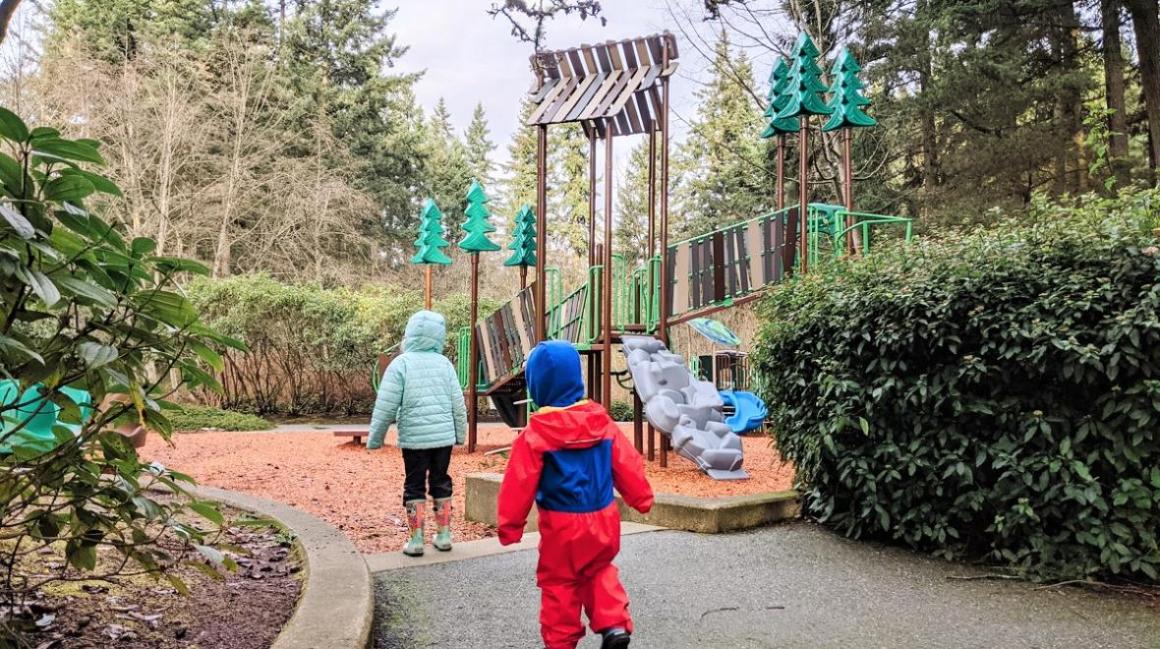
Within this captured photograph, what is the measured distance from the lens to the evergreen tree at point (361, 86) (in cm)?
2845

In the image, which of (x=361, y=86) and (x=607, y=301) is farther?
(x=361, y=86)

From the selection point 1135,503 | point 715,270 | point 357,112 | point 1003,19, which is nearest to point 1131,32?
point 1003,19

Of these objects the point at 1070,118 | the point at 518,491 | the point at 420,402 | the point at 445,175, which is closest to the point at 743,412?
the point at 420,402

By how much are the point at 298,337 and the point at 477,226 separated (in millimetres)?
7942

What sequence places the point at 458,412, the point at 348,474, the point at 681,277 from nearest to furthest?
1. the point at 458,412
2. the point at 348,474
3. the point at 681,277

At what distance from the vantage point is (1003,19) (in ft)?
57.1

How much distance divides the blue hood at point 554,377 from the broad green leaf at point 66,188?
5.57ft

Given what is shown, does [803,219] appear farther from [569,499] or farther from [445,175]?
[445,175]

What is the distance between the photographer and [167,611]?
125 inches

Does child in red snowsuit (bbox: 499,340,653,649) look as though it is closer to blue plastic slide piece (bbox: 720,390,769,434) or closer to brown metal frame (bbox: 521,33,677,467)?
brown metal frame (bbox: 521,33,677,467)

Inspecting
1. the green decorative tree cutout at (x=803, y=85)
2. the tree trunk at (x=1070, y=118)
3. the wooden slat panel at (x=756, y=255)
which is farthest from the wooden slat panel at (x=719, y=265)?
the tree trunk at (x=1070, y=118)

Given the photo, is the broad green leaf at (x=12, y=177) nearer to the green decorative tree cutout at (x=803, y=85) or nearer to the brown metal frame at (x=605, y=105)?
the brown metal frame at (x=605, y=105)

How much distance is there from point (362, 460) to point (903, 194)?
16.7 meters

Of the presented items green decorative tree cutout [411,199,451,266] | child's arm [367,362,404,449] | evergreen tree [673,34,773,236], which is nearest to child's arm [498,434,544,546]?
child's arm [367,362,404,449]
